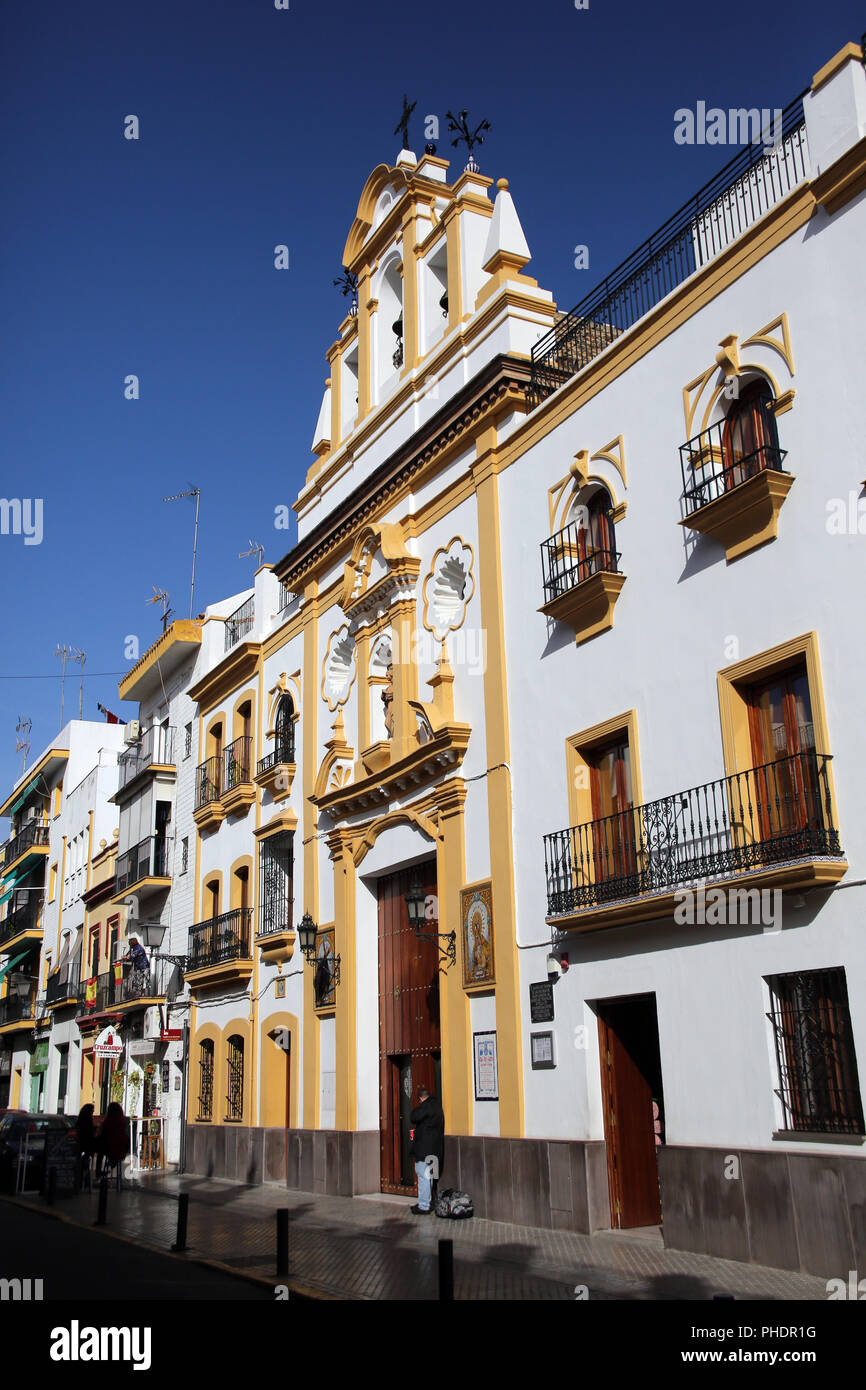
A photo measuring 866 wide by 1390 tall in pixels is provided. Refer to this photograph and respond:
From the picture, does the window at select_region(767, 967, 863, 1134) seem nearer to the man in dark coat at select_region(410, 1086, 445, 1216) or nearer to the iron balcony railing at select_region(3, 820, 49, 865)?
the man in dark coat at select_region(410, 1086, 445, 1216)

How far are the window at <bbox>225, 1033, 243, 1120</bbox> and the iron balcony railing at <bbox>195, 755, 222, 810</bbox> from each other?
4.86m

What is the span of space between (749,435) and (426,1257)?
335 inches

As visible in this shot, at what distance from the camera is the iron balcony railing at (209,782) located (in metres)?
25.5

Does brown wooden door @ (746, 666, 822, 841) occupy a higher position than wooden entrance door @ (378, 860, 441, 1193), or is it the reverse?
brown wooden door @ (746, 666, 822, 841)

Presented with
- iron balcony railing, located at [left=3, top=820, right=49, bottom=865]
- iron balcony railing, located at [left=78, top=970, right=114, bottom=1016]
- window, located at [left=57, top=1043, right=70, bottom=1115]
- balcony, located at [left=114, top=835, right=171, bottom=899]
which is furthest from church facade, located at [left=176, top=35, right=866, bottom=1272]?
iron balcony railing, located at [left=3, top=820, right=49, bottom=865]

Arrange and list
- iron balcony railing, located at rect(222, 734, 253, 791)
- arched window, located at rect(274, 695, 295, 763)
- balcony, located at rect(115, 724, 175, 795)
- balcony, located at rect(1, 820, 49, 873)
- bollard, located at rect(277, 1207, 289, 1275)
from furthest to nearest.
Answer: balcony, located at rect(1, 820, 49, 873) < balcony, located at rect(115, 724, 175, 795) < iron balcony railing, located at rect(222, 734, 253, 791) < arched window, located at rect(274, 695, 295, 763) < bollard, located at rect(277, 1207, 289, 1275)

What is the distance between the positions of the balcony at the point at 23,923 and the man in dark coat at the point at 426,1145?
3237 cm

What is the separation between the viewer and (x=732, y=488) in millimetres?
11539

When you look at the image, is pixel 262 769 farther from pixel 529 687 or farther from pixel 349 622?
pixel 529 687

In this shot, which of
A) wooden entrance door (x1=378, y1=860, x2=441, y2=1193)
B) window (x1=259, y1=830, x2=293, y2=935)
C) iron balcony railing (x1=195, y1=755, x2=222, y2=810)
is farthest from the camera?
iron balcony railing (x1=195, y1=755, x2=222, y2=810)

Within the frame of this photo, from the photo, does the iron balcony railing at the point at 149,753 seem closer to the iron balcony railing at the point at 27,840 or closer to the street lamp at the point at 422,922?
the street lamp at the point at 422,922

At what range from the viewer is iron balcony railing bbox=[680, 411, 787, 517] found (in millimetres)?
11758
